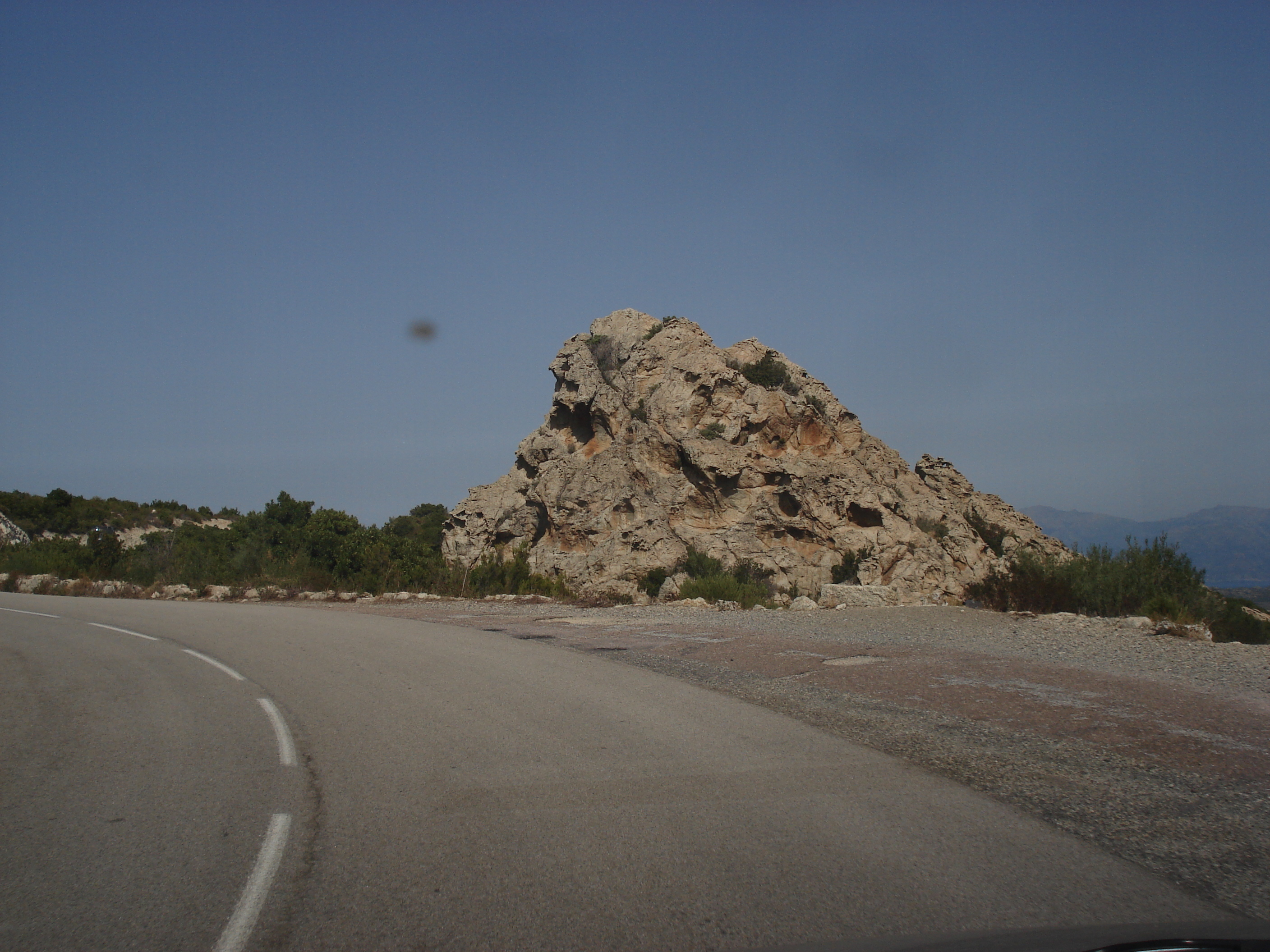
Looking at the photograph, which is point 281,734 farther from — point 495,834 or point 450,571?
point 450,571

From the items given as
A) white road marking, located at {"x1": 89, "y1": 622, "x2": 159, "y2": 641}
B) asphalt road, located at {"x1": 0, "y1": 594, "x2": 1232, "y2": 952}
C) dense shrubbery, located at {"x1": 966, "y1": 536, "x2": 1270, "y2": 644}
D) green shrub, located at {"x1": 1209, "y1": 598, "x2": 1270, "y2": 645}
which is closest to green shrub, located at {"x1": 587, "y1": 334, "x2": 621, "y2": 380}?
dense shrubbery, located at {"x1": 966, "y1": 536, "x2": 1270, "y2": 644}

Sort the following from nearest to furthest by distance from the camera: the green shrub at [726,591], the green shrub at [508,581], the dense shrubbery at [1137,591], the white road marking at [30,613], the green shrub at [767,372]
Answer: the dense shrubbery at [1137,591] < the white road marking at [30,613] < the green shrub at [726,591] < the green shrub at [508,581] < the green shrub at [767,372]

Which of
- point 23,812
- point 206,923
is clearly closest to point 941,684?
point 206,923

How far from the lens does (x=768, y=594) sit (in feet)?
80.5

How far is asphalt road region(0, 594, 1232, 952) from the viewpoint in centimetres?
349

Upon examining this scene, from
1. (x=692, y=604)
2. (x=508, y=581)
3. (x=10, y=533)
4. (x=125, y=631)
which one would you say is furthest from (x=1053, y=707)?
(x=10, y=533)

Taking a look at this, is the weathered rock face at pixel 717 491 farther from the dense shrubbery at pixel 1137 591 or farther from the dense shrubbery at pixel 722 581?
the dense shrubbery at pixel 1137 591

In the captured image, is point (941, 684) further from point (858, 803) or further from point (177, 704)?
point (177, 704)

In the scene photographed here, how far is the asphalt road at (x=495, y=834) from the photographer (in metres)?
3.49

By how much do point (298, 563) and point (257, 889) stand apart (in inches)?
1002

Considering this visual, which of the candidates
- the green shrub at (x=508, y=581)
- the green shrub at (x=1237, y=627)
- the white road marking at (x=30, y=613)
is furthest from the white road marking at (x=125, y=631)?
the green shrub at (x=1237, y=627)

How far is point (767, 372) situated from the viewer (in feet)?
108

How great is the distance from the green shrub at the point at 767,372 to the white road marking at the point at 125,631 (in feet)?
76.0

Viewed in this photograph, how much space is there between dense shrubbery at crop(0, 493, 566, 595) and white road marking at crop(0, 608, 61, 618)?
24.3 ft
